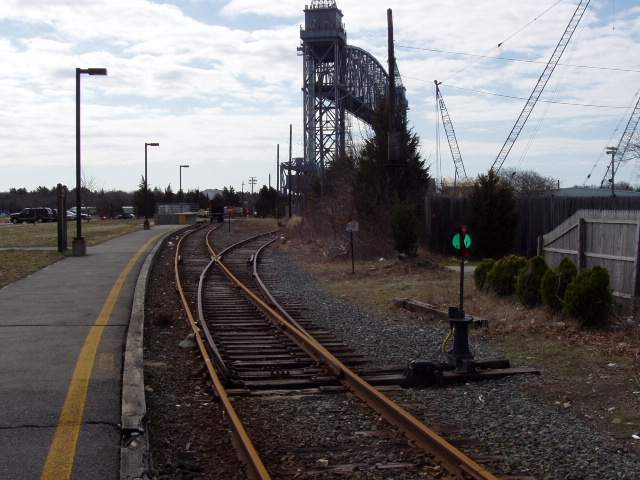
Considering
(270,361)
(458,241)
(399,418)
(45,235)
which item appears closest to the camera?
(399,418)

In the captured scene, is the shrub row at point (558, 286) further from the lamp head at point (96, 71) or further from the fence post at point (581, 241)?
the lamp head at point (96, 71)

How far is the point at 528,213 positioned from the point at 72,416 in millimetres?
21098

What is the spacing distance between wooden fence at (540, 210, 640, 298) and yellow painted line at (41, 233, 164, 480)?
8.55m

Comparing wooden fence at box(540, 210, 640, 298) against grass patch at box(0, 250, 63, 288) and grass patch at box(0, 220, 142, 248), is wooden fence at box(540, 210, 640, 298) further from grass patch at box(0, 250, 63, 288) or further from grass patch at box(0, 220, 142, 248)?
grass patch at box(0, 220, 142, 248)

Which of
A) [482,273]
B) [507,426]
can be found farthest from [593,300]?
[507,426]

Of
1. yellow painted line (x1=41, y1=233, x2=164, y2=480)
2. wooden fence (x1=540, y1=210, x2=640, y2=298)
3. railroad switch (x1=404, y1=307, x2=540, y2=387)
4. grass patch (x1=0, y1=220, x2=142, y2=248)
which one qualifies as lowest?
yellow painted line (x1=41, y1=233, x2=164, y2=480)

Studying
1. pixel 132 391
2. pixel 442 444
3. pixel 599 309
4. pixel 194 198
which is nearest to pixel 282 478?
pixel 442 444

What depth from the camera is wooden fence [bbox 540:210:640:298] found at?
546 inches

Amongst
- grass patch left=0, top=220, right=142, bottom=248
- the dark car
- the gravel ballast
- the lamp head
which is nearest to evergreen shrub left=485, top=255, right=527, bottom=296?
the gravel ballast

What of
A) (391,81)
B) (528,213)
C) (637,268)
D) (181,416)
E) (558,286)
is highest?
(391,81)

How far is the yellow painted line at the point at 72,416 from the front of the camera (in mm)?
6215

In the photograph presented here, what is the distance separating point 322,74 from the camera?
7281cm

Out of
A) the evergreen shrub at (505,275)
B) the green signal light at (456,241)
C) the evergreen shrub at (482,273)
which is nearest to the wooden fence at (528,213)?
the evergreen shrub at (482,273)

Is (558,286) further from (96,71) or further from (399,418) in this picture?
(96,71)
